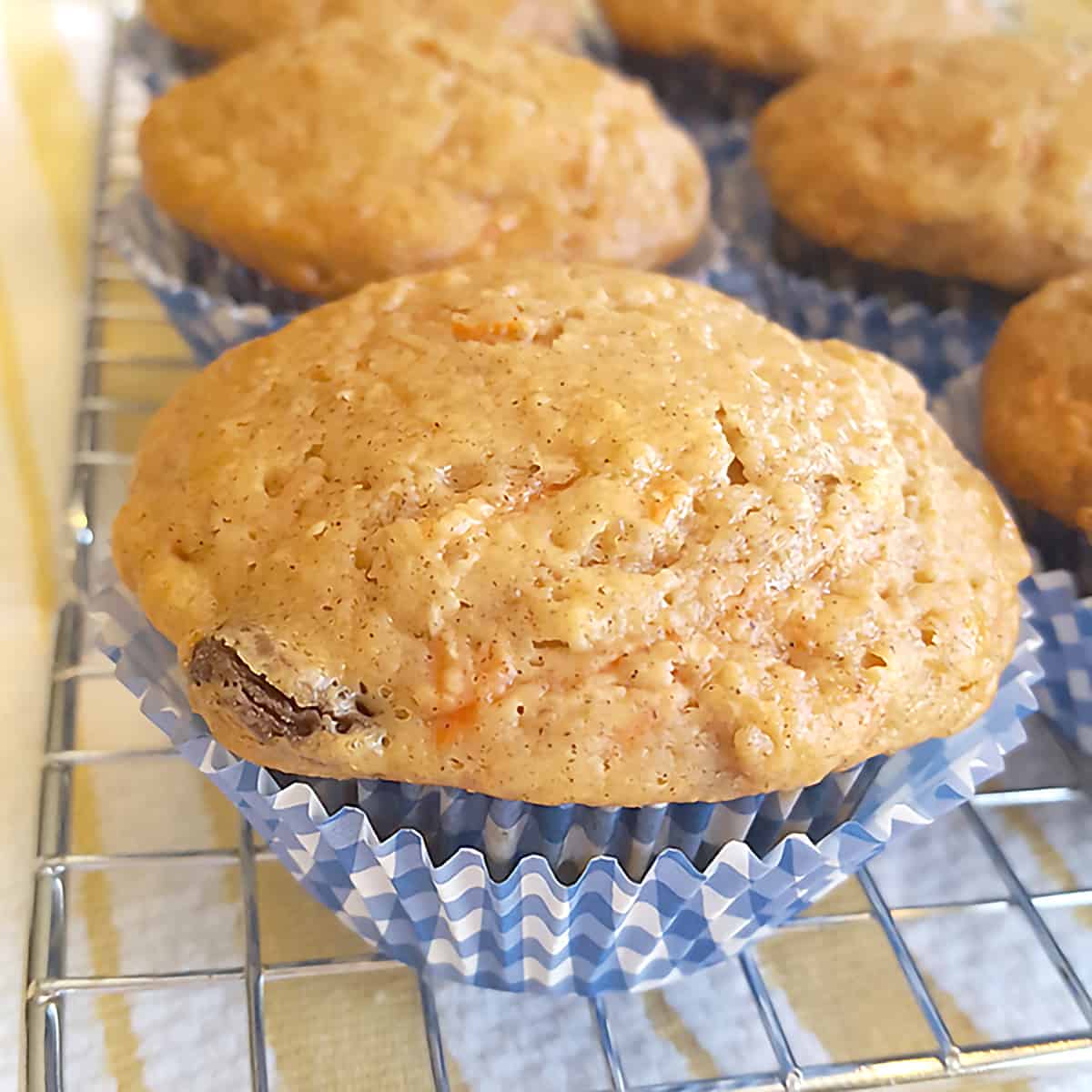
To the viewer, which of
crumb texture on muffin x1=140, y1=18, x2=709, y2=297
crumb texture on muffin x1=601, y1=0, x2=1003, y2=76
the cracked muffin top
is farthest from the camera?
crumb texture on muffin x1=601, y1=0, x2=1003, y2=76

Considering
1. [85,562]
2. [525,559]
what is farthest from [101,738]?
[525,559]

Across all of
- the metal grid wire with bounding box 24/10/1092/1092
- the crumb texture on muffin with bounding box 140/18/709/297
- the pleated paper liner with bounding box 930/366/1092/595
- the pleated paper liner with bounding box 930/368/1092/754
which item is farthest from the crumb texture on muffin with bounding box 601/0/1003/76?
the metal grid wire with bounding box 24/10/1092/1092

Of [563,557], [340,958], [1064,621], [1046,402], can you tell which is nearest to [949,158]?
[1046,402]

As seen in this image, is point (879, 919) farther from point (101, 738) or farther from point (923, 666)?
point (101, 738)

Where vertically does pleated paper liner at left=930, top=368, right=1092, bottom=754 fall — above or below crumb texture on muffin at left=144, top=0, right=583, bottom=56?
below

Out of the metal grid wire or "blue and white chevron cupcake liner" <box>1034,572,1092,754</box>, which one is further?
"blue and white chevron cupcake liner" <box>1034,572,1092,754</box>

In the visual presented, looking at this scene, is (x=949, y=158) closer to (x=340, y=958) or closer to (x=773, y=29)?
(x=773, y=29)

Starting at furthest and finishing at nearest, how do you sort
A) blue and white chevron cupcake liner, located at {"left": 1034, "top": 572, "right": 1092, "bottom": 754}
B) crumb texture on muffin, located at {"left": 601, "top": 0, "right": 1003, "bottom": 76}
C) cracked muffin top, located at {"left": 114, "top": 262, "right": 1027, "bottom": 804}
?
crumb texture on muffin, located at {"left": 601, "top": 0, "right": 1003, "bottom": 76} → blue and white chevron cupcake liner, located at {"left": 1034, "top": 572, "right": 1092, "bottom": 754} → cracked muffin top, located at {"left": 114, "top": 262, "right": 1027, "bottom": 804}

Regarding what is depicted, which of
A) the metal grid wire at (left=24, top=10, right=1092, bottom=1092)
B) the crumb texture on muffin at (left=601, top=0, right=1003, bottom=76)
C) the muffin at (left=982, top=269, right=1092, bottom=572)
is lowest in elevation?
the metal grid wire at (left=24, top=10, right=1092, bottom=1092)

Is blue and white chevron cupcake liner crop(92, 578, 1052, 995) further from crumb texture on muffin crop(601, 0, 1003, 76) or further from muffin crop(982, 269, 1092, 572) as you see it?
crumb texture on muffin crop(601, 0, 1003, 76)
